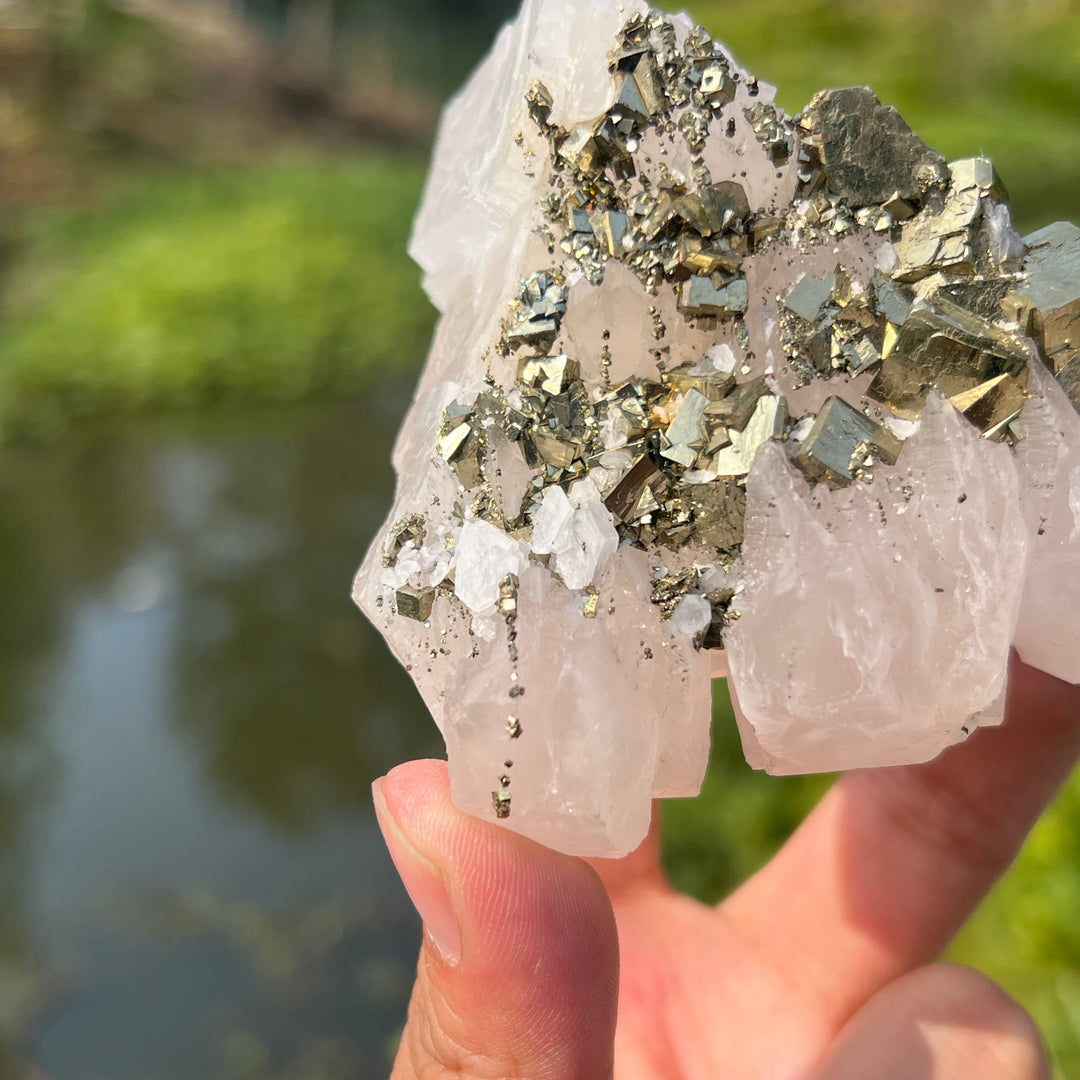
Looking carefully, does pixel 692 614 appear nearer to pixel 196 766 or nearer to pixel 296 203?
pixel 196 766

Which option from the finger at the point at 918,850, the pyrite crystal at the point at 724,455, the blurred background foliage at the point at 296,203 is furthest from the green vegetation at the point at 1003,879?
the pyrite crystal at the point at 724,455

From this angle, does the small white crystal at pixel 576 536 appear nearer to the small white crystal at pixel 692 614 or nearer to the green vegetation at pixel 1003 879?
the small white crystal at pixel 692 614

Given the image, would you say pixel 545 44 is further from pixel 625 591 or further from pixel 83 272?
pixel 83 272

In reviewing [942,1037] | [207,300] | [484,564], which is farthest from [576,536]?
[207,300]

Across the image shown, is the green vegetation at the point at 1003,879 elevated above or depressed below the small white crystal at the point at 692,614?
below

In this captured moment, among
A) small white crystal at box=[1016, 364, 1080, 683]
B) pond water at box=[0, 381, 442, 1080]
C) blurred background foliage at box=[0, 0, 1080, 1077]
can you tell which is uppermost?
small white crystal at box=[1016, 364, 1080, 683]

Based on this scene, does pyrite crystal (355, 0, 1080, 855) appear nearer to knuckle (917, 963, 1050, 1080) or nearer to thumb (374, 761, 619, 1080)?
thumb (374, 761, 619, 1080)

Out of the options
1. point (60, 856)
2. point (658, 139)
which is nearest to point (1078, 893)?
point (658, 139)

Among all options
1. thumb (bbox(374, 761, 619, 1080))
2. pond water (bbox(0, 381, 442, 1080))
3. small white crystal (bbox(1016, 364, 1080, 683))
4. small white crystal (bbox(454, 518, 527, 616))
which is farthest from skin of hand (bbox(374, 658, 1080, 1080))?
pond water (bbox(0, 381, 442, 1080))
